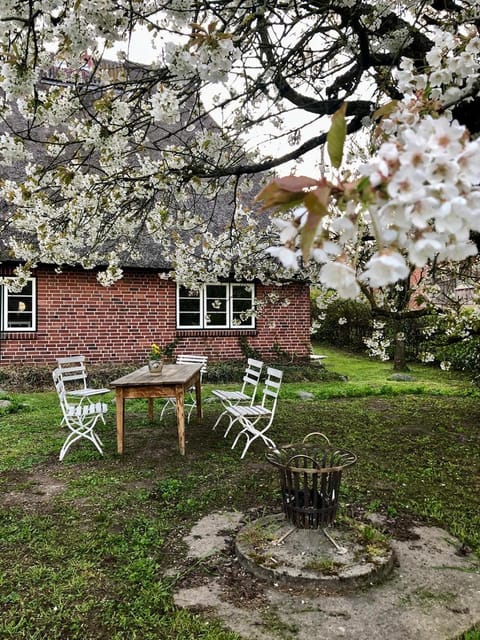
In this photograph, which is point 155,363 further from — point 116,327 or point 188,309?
point 188,309

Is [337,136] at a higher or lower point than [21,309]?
higher

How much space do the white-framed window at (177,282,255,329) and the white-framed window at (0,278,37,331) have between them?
3.44 metres

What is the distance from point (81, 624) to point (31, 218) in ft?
14.7

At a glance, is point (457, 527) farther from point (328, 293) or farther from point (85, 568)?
point (328, 293)

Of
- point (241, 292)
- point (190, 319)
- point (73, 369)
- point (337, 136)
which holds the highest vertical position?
point (241, 292)

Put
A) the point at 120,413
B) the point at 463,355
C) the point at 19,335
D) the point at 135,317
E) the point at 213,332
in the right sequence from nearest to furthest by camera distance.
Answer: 1. the point at 120,413
2. the point at 19,335
3. the point at 135,317
4. the point at 213,332
5. the point at 463,355

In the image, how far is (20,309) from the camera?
464 inches

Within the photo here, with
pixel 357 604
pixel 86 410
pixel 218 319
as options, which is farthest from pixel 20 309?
pixel 357 604

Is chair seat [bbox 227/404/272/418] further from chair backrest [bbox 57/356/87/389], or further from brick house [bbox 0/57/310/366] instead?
brick house [bbox 0/57/310/366]

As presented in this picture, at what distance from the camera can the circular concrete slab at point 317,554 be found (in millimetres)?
3285

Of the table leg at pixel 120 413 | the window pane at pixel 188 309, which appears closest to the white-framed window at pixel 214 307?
the window pane at pixel 188 309

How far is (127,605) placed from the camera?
122 inches

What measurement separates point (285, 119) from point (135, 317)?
7282mm

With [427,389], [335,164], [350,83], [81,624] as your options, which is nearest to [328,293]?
[350,83]
